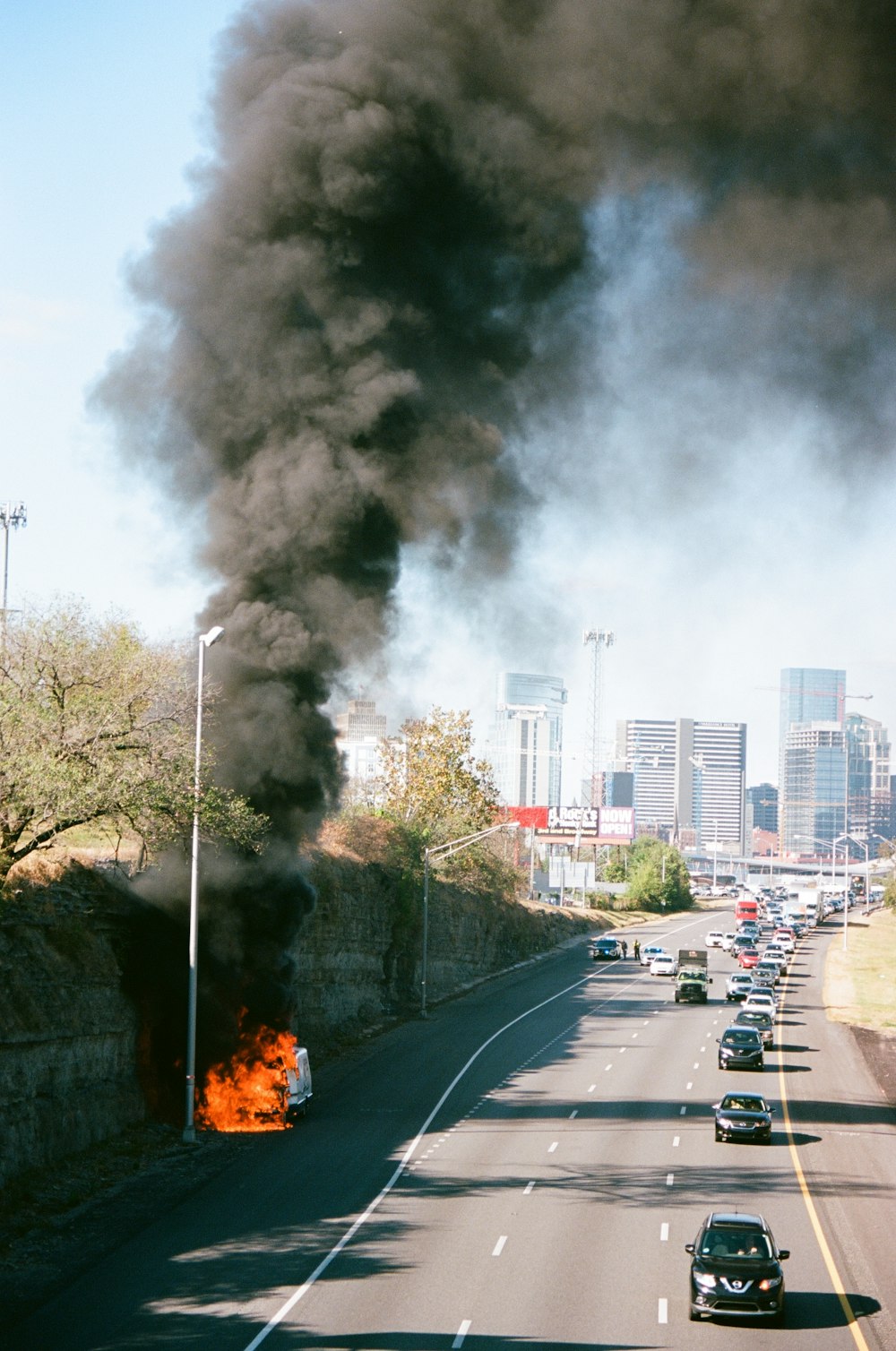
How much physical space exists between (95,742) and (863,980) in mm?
66885

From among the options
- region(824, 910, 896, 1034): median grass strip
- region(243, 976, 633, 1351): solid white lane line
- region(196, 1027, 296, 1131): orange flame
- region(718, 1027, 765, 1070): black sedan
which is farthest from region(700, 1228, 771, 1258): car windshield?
region(824, 910, 896, 1034): median grass strip

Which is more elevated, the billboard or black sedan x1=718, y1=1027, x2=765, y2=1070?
the billboard

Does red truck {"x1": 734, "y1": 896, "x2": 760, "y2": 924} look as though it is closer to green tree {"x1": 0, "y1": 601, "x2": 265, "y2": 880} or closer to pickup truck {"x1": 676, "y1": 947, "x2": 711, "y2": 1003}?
pickup truck {"x1": 676, "y1": 947, "x2": 711, "y2": 1003}

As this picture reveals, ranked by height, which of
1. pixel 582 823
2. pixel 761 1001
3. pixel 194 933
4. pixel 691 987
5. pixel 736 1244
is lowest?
pixel 691 987

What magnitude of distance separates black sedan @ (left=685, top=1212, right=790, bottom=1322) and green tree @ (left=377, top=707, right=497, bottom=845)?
7147 centimetres

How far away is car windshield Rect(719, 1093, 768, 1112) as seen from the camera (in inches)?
1523

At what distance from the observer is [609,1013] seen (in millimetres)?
71438

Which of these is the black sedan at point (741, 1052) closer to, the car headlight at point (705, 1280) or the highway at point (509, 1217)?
the highway at point (509, 1217)

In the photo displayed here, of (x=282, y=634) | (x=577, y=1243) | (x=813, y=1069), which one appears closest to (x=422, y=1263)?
(x=577, y=1243)

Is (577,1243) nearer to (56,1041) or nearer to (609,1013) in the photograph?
(56,1041)

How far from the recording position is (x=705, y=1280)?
22.8 m

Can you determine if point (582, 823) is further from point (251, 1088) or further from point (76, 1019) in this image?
point (76, 1019)

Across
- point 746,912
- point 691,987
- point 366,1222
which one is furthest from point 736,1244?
point 746,912

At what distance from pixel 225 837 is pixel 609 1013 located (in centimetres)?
3725
